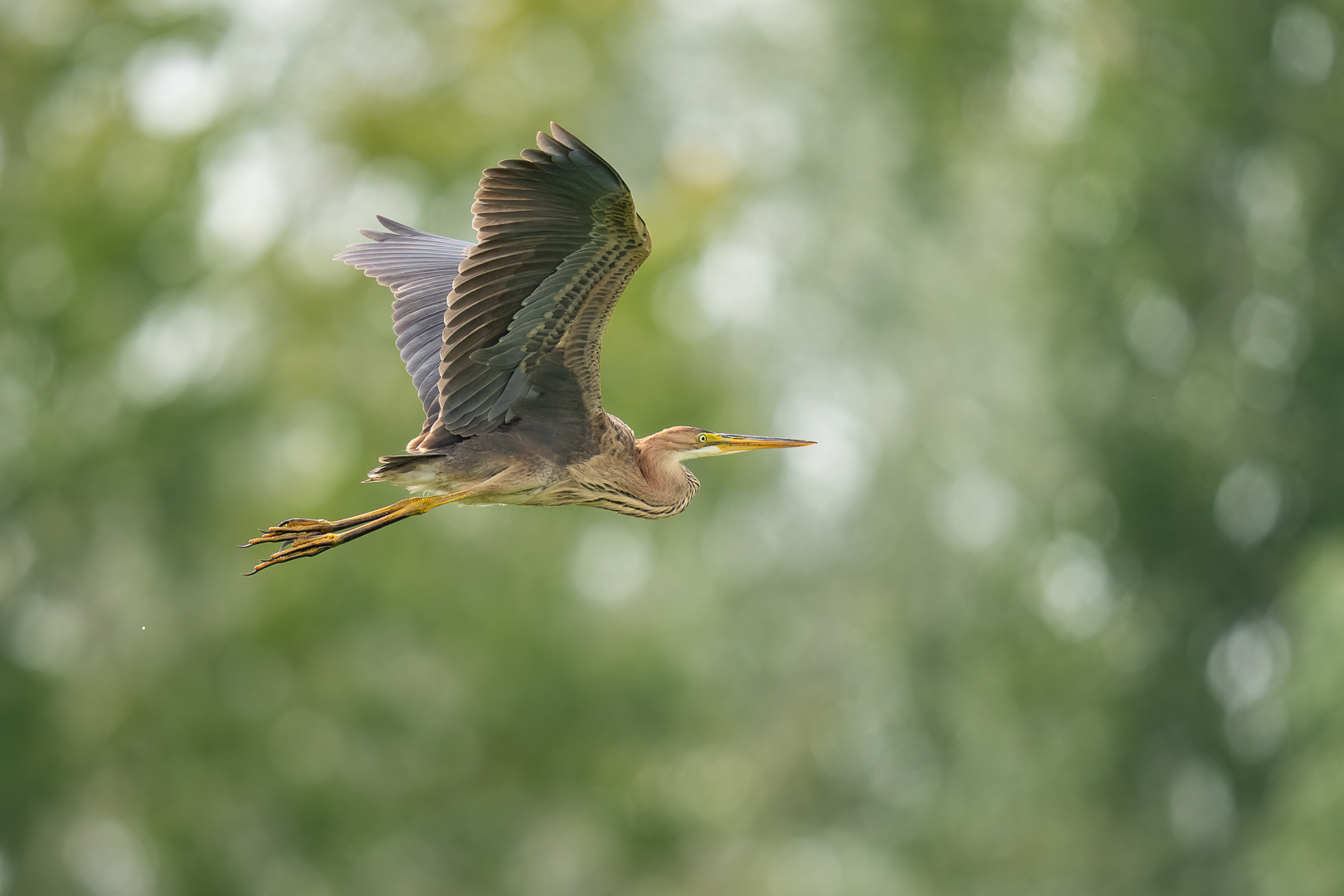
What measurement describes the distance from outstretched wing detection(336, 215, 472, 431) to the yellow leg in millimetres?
436

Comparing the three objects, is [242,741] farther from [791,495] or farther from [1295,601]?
[1295,601]

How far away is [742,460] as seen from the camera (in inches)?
742

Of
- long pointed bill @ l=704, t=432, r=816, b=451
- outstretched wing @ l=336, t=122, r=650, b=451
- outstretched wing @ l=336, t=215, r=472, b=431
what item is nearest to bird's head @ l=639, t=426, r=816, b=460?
long pointed bill @ l=704, t=432, r=816, b=451

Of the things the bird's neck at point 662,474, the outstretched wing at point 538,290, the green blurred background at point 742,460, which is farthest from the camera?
the green blurred background at point 742,460

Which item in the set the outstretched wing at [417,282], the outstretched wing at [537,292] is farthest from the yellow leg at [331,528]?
the outstretched wing at [417,282]

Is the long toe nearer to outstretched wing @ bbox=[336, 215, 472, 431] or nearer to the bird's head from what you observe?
outstretched wing @ bbox=[336, 215, 472, 431]

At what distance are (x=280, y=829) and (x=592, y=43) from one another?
8.37 meters

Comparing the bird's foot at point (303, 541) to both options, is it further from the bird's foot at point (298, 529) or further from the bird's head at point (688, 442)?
the bird's head at point (688, 442)

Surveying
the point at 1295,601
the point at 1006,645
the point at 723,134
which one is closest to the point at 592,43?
the point at 723,134

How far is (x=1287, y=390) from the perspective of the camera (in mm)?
17797

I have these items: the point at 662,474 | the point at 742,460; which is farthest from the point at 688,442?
the point at 742,460

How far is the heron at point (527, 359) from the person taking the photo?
199 inches

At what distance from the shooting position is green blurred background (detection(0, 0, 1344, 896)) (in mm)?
17562

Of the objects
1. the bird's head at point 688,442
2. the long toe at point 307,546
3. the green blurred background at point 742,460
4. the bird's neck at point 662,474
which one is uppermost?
the bird's head at point 688,442
